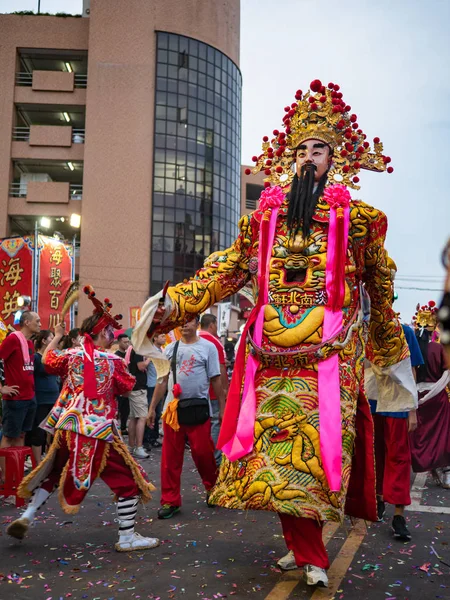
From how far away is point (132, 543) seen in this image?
14.8 ft

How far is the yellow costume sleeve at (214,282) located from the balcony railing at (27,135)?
1343 inches

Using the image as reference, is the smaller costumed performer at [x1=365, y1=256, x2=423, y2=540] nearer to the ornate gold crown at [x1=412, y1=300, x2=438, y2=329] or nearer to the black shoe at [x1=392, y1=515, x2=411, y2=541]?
the black shoe at [x1=392, y1=515, x2=411, y2=541]

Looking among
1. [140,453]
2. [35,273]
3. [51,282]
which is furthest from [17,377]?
[51,282]

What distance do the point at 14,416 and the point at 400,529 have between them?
424 centimetres

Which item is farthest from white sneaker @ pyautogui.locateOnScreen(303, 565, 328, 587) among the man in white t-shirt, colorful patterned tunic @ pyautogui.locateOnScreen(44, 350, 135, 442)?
the man in white t-shirt

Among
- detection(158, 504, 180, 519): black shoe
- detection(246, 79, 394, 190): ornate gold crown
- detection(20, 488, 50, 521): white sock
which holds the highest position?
detection(246, 79, 394, 190): ornate gold crown

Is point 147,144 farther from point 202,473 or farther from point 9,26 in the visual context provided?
point 202,473

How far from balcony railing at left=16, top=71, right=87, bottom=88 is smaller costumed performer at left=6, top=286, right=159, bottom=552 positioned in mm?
34627

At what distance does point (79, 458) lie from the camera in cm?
460

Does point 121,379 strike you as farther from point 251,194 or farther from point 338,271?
point 251,194

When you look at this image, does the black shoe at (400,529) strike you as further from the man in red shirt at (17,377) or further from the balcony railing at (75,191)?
the balcony railing at (75,191)

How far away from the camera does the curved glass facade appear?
36.3m

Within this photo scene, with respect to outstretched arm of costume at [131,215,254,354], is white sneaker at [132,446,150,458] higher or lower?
lower

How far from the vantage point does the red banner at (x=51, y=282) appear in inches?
539
